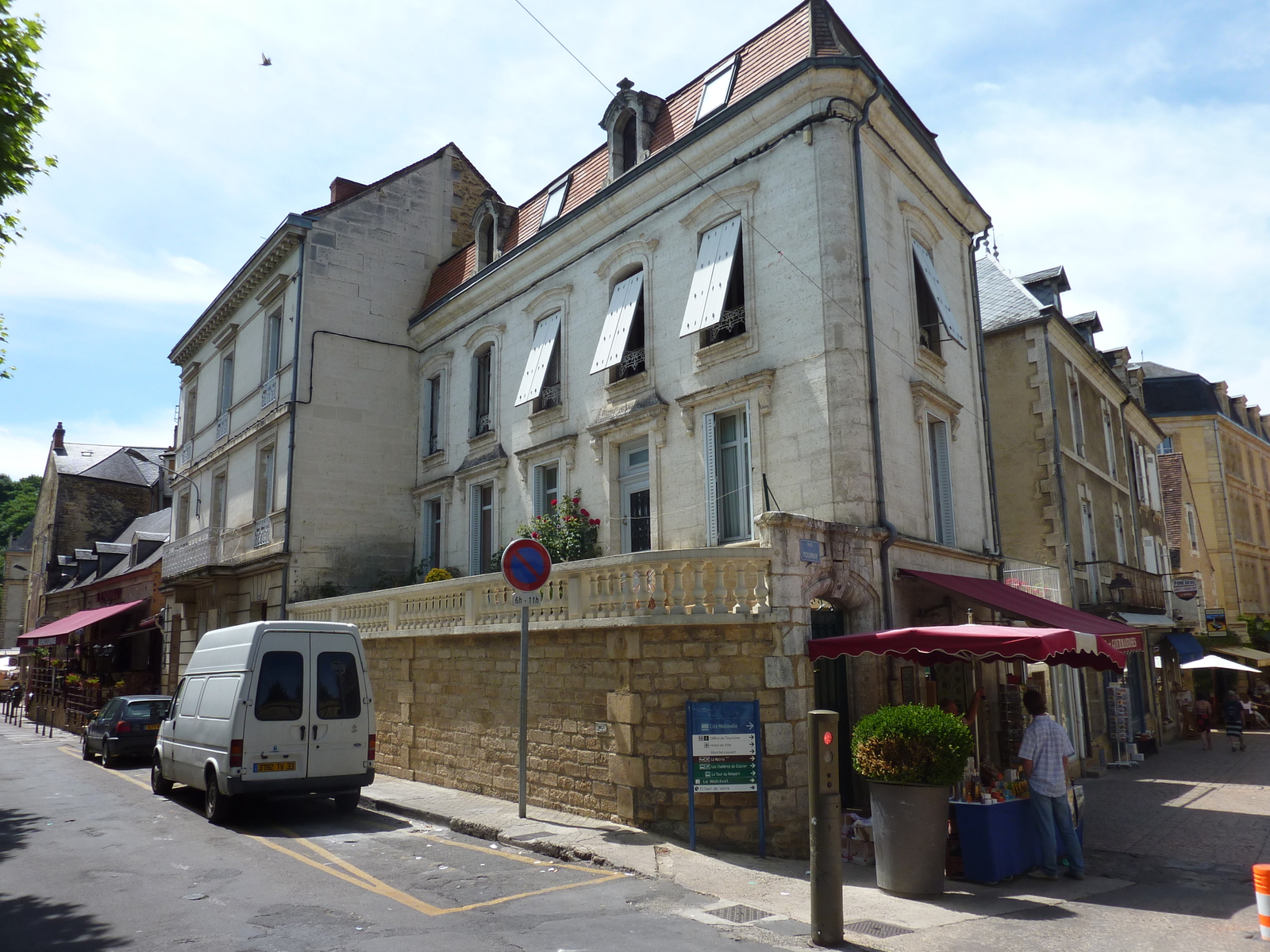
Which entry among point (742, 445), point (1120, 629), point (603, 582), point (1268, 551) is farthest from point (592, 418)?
point (1268, 551)

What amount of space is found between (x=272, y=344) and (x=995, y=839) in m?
19.2

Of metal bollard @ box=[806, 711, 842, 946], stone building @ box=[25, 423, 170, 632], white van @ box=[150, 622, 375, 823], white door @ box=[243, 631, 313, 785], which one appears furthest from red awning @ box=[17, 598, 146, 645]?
metal bollard @ box=[806, 711, 842, 946]

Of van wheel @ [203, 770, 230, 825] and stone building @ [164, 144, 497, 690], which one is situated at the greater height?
stone building @ [164, 144, 497, 690]

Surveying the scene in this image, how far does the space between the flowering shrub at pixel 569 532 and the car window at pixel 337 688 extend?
414cm

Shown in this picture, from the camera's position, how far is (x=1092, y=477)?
20281 millimetres

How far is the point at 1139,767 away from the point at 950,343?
10285 millimetres

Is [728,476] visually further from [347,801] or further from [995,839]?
[347,801]

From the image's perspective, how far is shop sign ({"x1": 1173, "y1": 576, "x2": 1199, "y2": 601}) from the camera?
23.7 metres

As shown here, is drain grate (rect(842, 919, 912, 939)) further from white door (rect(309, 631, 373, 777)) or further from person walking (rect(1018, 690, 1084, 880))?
white door (rect(309, 631, 373, 777))

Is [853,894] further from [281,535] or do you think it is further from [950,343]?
[281,535]

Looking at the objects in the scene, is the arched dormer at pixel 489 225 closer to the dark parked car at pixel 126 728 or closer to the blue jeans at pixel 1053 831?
the dark parked car at pixel 126 728

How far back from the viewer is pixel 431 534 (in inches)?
785

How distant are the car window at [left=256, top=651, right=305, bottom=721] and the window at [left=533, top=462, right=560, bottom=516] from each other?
21.4 ft

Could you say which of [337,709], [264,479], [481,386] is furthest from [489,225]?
[337,709]
